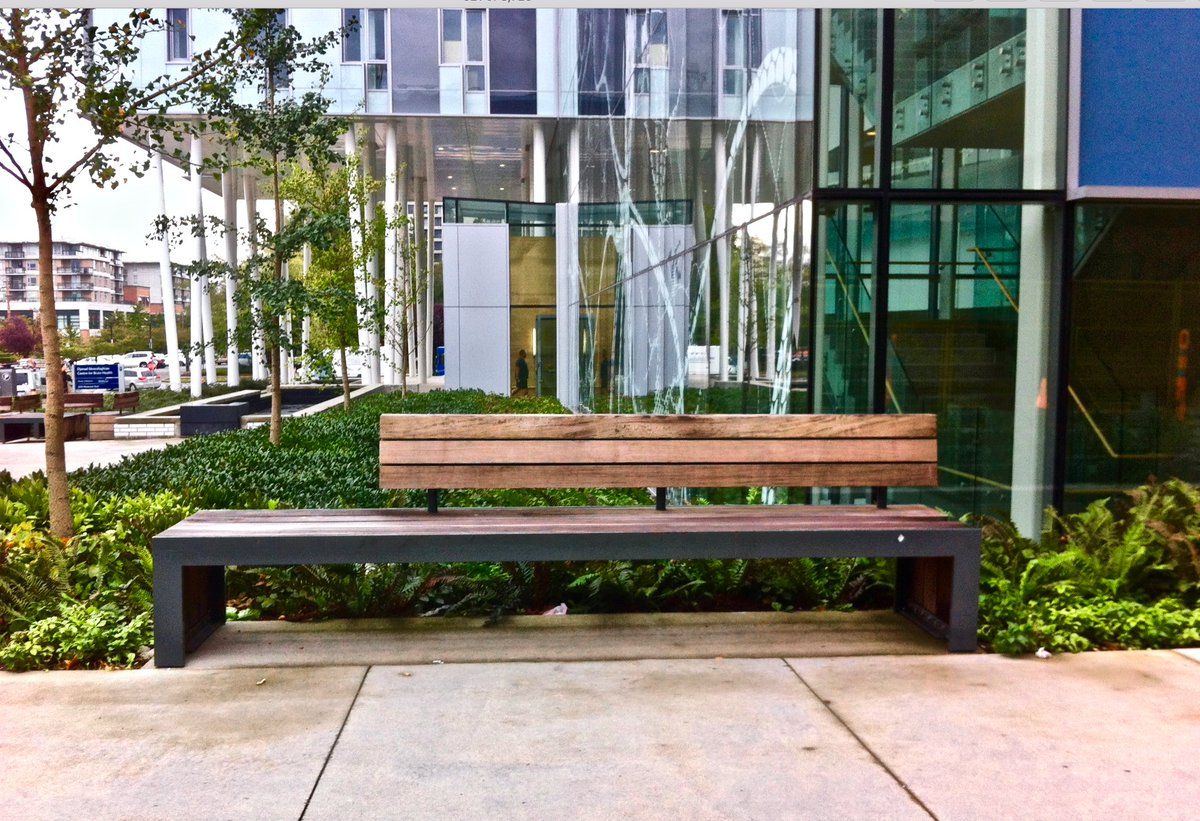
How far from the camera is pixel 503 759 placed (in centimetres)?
377

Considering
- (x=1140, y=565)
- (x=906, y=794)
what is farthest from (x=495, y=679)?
(x=1140, y=565)

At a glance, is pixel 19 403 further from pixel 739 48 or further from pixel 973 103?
pixel 973 103

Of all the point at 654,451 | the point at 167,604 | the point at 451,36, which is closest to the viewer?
the point at 167,604

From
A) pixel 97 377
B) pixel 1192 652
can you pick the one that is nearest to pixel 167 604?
pixel 1192 652

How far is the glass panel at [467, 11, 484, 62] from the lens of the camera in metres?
31.6

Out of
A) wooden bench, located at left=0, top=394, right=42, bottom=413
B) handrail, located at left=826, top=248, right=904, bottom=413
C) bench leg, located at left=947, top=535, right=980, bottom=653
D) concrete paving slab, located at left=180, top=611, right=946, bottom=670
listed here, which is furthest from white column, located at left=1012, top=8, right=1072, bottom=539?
wooden bench, located at left=0, top=394, right=42, bottom=413

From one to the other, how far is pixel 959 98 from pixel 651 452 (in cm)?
340

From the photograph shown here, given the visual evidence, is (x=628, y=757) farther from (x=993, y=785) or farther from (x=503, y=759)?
(x=993, y=785)

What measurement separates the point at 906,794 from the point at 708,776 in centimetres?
63

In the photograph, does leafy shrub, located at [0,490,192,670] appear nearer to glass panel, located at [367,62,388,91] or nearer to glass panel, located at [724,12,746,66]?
glass panel, located at [724,12,746,66]

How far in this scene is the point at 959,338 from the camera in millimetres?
7230

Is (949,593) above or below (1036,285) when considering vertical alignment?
below

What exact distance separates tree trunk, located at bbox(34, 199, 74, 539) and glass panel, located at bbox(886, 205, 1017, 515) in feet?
16.6

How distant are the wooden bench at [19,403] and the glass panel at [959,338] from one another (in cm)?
2077
